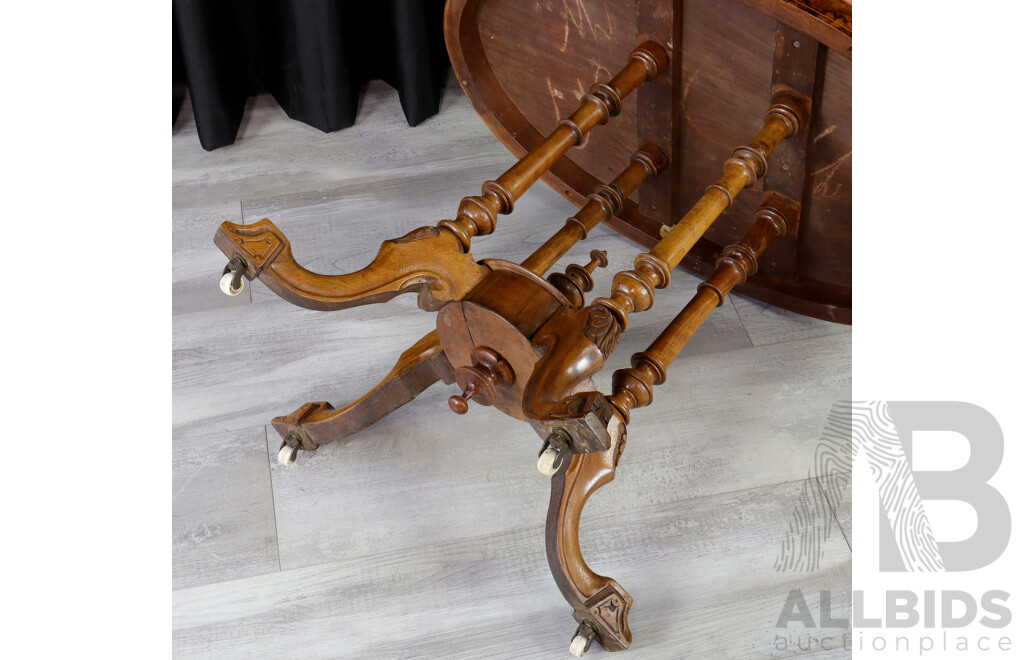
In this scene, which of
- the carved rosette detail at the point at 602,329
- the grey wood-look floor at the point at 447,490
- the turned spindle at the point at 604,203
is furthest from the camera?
the turned spindle at the point at 604,203

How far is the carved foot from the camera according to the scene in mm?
1079

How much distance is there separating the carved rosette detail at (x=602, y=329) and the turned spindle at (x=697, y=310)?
61 mm

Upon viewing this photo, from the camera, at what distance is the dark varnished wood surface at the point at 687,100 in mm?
1206

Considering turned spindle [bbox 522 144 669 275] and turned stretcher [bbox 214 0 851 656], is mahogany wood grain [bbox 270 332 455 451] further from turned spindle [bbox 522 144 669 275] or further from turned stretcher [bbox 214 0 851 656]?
turned spindle [bbox 522 144 669 275]

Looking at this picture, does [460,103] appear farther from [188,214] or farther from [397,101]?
[188,214]

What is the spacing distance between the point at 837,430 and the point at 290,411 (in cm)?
79

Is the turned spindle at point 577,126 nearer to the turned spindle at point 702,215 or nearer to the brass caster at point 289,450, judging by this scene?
the turned spindle at point 702,215

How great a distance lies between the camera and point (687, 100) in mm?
1361

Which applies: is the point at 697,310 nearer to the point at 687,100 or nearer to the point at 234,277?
the point at 687,100

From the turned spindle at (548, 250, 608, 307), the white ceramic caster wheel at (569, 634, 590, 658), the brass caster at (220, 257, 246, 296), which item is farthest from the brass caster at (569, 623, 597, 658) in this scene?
the brass caster at (220, 257, 246, 296)

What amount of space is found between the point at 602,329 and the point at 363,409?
41 cm

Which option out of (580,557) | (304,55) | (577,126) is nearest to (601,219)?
(577,126)

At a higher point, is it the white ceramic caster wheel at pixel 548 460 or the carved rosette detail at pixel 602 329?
the carved rosette detail at pixel 602 329

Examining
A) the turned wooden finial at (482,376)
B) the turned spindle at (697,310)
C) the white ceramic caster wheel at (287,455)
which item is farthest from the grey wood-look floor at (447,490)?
the turned wooden finial at (482,376)
